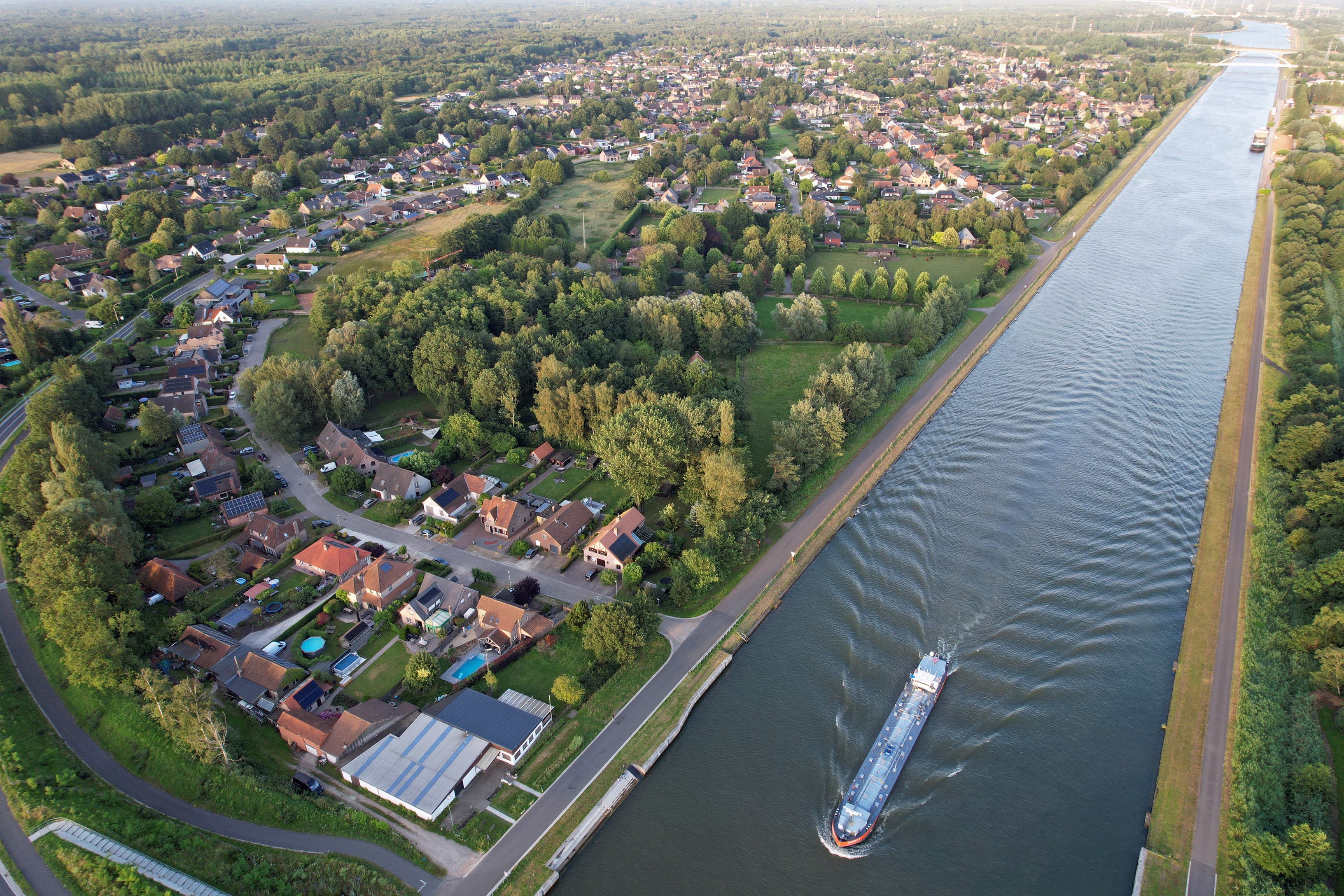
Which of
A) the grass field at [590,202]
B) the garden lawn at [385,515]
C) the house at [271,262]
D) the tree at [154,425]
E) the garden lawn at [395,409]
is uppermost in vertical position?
the grass field at [590,202]

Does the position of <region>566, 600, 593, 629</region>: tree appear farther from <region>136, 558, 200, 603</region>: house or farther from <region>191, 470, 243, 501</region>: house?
<region>191, 470, 243, 501</region>: house

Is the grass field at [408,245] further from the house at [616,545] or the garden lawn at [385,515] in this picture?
the house at [616,545]

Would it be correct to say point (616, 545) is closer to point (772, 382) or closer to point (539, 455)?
point (539, 455)

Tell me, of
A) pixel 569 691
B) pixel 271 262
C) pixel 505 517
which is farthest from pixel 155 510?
pixel 271 262

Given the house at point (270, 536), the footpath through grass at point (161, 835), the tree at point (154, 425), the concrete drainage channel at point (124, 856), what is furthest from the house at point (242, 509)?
the concrete drainage channel at point (124, 856)

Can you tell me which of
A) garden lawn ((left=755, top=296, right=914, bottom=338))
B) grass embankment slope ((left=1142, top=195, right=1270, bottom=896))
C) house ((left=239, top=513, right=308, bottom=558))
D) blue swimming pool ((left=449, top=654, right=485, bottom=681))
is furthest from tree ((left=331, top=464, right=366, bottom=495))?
grass embankment slope ((left=1142, top=195, right=1270, bottom=896))
